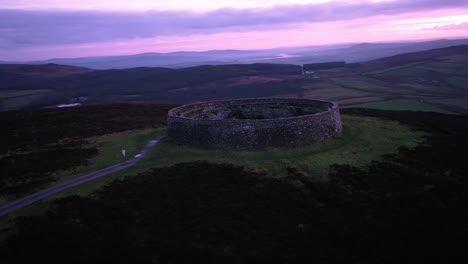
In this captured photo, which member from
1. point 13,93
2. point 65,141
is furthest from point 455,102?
point 13,93

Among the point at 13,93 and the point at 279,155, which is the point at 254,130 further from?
the point at 13,93

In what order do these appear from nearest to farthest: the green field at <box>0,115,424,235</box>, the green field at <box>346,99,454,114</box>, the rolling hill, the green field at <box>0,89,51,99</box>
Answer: the green field at <box>0,115,424,235</box> < the green field at <box>346,99,454,114</box> < the rolling hill < the green field at <box>0,89,51,99</box>

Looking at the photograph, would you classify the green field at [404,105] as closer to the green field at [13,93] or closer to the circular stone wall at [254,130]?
the circular stone wall at [254,130]

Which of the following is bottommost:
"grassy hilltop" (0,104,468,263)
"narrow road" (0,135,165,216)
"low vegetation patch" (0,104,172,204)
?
"grassy hilltop" (0,104,468,263)

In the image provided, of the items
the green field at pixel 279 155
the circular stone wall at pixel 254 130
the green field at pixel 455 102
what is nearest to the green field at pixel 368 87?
the green field at pixel 455 102

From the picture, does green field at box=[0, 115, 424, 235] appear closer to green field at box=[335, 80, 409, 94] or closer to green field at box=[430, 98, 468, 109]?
green field at box=[430, 98, 468, 109]

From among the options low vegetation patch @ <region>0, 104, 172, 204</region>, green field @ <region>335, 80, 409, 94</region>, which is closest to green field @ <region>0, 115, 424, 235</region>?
low vegetation patch @ <region>0, 104, 172, 204</region>

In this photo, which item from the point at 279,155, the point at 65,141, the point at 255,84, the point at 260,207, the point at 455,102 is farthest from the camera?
the point at 255,84

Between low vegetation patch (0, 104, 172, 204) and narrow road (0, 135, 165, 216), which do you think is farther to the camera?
low vegetation patch (0, 104, 172, 204)

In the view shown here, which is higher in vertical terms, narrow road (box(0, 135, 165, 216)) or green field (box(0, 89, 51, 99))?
green field (box(0, 89, 51, 99))

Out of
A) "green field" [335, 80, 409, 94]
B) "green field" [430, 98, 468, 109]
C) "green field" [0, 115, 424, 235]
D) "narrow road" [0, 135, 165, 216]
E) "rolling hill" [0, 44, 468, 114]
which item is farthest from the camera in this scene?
"green field" [335, 80, 409, 94]

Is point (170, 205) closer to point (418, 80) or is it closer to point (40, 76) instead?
point (418, 80)
